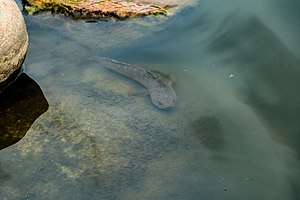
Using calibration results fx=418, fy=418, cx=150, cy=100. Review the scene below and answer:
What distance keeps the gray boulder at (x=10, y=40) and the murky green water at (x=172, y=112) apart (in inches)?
23.0

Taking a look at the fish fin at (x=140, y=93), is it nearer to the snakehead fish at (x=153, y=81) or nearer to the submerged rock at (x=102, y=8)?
the snakehead fish at (x=153, y=81)

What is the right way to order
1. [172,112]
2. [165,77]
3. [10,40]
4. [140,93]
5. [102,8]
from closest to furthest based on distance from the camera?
1. [10,40]
2. [172,112]
3. [140,93]
4. [165,77]
5. [102,8]

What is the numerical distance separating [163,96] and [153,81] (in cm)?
35

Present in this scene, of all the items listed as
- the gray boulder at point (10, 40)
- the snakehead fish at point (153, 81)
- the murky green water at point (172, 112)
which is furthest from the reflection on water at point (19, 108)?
the snakehead fish at point (153, 81)

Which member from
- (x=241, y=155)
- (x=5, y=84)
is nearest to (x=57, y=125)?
(x=5, y=84)

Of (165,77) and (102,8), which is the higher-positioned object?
(102,8)

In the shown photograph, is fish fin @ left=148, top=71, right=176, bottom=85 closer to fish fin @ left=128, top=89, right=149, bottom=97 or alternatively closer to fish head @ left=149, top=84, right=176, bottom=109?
fish head @ left=149, top=84, right=176, bottom=109

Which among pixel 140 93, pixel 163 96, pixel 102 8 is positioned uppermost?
pixel 102 8

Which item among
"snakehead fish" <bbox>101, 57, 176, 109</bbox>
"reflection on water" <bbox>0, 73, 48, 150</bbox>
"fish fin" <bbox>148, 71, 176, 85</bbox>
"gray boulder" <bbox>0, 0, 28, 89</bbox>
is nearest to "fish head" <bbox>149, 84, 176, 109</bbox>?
"snakehead fish" <bbox>101, 57, 176, 109</bbox>

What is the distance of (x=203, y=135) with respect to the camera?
5.03 metres

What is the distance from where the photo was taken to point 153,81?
5.78m

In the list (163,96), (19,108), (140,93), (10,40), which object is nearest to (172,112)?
(163,96)

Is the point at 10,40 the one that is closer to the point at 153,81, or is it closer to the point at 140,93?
the point at 140,93

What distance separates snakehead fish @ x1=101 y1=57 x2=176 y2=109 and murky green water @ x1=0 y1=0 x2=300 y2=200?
0.11m
